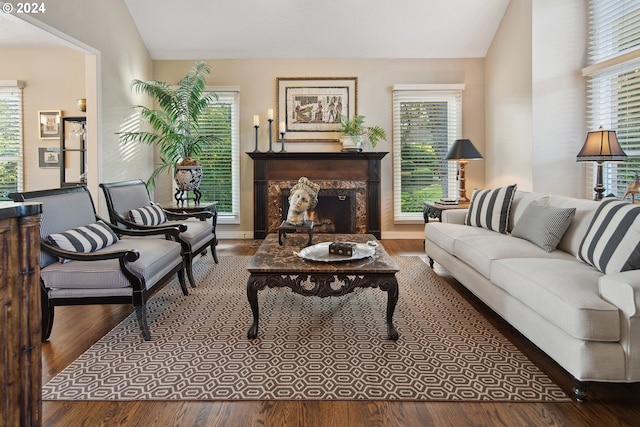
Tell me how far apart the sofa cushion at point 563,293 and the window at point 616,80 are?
203 cm

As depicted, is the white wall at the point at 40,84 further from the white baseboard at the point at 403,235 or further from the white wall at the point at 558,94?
the white wall at the point at 558,94

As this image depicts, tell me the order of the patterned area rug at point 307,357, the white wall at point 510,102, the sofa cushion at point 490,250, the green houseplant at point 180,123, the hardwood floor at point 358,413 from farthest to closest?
the green houseplant at point 180,123 < the white wall at point 510,102 < the sofa cushion at point 490,250 < the patterned area rug at point 307,357 < the hardwood floor at point 358,413

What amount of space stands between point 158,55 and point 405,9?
365cm

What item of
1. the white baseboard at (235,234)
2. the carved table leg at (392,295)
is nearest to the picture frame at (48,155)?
the white baseboard at (235,234)

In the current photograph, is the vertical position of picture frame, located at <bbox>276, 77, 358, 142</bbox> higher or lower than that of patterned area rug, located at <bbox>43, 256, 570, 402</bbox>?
higher

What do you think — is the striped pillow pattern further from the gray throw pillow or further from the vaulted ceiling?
the vaulted ceiling

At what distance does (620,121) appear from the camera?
13.6ft

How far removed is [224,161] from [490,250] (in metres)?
4.40

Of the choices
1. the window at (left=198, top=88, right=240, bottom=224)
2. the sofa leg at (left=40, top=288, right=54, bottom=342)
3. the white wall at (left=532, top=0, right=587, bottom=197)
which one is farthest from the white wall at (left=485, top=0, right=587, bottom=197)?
the sofa leg at (left=40, top=288, right=54, bottom=342)

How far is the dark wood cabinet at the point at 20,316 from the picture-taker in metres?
1.36

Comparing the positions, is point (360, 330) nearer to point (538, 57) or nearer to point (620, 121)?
point (620, 121)

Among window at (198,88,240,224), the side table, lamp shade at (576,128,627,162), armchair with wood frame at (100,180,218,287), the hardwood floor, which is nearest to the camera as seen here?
the hardwood floor

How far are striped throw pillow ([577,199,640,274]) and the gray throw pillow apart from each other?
1.16ft

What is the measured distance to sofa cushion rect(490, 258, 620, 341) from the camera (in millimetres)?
1837
